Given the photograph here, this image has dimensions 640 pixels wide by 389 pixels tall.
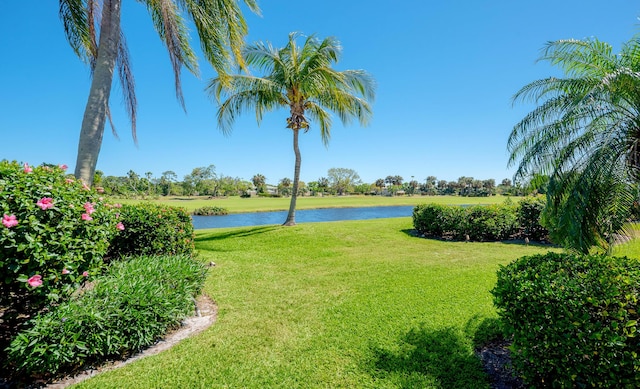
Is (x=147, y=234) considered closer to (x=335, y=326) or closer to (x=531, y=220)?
(x=335, y=326)

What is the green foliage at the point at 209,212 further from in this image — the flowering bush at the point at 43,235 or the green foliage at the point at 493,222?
the flowering bush at the point at 43,235

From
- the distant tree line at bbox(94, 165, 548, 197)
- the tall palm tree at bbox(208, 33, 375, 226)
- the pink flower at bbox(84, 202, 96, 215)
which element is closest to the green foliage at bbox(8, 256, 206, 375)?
the pink flower at bbox(84, 202, 96, 215)

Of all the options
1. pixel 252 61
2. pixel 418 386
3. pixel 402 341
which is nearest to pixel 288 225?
pixel 252 61

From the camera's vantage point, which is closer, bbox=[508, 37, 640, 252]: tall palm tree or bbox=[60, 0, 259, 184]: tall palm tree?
bbox=[508, 37, 640, 252]: tall palm tree

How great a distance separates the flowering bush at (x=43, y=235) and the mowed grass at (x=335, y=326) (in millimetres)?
1148

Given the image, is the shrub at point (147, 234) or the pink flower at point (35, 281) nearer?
the pink flower at point (35, 281)

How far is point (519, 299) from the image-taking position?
249cm

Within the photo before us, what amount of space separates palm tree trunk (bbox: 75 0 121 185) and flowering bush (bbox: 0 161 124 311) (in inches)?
77.1

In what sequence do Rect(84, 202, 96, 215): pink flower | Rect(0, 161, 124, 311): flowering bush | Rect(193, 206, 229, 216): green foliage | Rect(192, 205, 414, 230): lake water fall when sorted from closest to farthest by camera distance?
1. Rect(0, 161, 124, 311): flowering bush
2. Rect(84, 202, 96, 215): pink flower
3. Rect(192, 205, 414, 230): lake water
4. Rect(193, 206, 229, 216): green foliage

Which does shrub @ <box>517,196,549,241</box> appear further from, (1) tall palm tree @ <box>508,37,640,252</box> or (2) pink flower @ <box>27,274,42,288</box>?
(2) pink flower @ <box>27,274,42,288</box>

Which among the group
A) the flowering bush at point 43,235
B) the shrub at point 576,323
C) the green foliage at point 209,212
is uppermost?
the flowering bush at point 43,235

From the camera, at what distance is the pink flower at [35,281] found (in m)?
Answer: 2.64

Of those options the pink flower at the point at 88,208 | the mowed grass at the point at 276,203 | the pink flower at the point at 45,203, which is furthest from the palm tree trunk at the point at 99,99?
the mowed grass at the point at 276,203

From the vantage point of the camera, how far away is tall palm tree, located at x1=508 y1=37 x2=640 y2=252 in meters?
3.63
